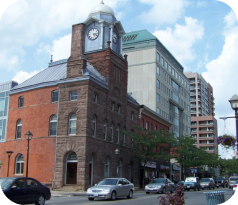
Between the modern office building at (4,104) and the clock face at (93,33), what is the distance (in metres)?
11.4

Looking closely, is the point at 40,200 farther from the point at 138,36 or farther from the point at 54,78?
the point at 138,36

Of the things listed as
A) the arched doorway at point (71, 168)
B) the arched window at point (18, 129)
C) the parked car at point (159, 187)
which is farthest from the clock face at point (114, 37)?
the parked car at point (159, 187)

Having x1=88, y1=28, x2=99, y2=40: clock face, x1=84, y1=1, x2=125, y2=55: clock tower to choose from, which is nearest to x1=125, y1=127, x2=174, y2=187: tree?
x1=84, y1=1, x2=125, y2=55: clock tower

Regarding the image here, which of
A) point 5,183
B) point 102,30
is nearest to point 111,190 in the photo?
point 5,183

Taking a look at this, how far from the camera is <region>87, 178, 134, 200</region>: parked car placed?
68.2 ft

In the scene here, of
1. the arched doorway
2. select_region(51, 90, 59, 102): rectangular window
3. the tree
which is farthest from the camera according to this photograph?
the tree

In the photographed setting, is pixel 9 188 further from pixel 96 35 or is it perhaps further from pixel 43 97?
pixel 96 35

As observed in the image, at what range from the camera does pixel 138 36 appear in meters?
71.8

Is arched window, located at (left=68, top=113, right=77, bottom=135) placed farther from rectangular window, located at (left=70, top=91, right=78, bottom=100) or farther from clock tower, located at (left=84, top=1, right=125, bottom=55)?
clock tower, located at (left=84, top=1, right=125, bottom=55)

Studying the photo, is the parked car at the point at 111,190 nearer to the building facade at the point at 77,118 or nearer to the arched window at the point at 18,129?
the building facade at the point at 77,118

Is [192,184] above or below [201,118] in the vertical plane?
below

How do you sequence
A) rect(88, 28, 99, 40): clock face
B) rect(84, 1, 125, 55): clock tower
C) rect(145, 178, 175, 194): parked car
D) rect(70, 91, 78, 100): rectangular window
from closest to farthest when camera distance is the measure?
rect(145, 178, 175, 194): parked car < rect(70, 91, 78, 100): rectangular window < rect(84, 1, 125, 55): clock tower < rect(88, 28, 99, 40): clock face

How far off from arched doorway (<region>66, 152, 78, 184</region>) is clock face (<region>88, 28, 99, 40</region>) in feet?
53.5

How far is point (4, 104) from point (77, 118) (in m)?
12.6
